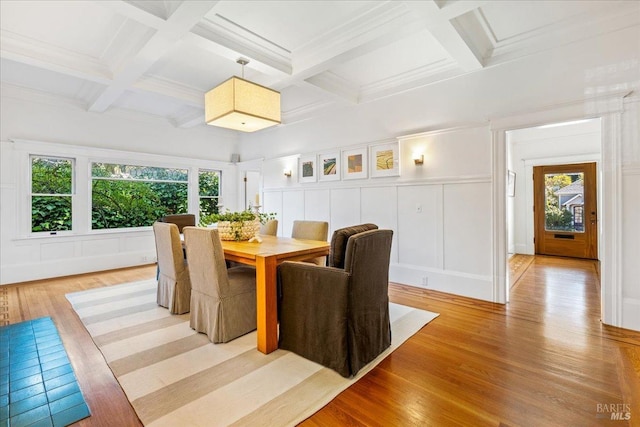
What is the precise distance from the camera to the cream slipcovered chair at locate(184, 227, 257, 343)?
8.04ft

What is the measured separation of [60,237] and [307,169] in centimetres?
428

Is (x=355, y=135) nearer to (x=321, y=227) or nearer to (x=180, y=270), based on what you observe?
(x=321, y=227)

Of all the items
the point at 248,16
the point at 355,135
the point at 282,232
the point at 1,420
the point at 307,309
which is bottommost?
the point at 1,420

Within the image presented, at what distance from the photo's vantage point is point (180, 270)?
310cm

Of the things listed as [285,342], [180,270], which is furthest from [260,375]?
[180,270]

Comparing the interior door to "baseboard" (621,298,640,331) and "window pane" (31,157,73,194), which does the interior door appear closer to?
"baseboard" (621,298,640,331)

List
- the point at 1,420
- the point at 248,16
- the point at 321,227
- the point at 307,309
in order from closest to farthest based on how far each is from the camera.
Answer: the point at 1,420
the point at 307,309
the point at 248,16
the point at 321,227

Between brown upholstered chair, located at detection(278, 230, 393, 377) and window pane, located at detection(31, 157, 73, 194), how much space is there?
15.9 ft

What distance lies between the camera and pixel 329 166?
5.20 m

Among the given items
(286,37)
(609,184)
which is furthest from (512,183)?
(286,37)

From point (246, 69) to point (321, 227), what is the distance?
7.47 ft

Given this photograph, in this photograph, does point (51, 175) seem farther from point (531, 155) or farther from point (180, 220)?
point (531, 155)

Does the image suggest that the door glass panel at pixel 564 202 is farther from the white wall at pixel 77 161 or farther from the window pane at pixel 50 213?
the window pane at pixel 50 213

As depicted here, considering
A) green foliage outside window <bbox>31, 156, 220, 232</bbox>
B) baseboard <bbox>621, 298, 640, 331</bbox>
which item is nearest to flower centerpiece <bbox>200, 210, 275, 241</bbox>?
green foliage outside window <bbox>31, 156, 220, 232</bbox>
